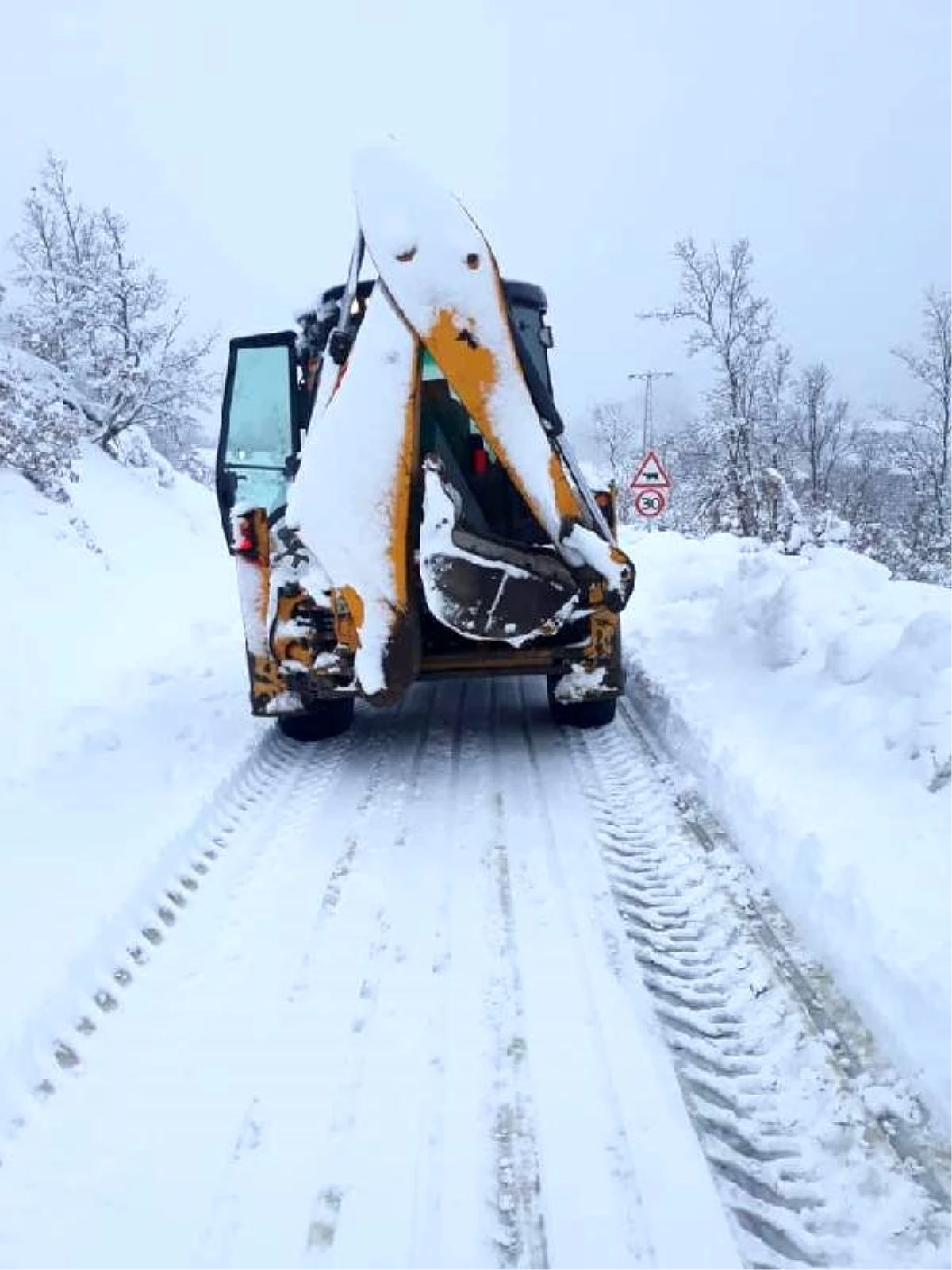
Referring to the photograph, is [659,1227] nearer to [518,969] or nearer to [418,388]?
[518,969]

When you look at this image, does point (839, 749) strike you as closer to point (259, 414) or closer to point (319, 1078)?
point (319, 1078)

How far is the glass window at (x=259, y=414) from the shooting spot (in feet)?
20.9

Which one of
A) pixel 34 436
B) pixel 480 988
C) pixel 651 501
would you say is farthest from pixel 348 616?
pixel 34 436

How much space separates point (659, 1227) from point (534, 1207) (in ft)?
0.96

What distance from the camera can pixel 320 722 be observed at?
608cm

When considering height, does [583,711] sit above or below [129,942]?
above

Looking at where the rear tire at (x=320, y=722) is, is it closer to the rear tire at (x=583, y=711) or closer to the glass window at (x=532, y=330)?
the rear tire at (x=583, y=711)

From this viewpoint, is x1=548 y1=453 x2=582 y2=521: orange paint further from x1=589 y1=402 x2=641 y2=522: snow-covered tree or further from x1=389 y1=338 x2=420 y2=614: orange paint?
x1=589 y1=402 x2=641 y2=522: snow-covered tree

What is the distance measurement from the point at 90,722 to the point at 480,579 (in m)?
3.35

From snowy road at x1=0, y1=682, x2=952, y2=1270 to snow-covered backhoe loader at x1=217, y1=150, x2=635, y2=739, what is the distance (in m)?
1.33

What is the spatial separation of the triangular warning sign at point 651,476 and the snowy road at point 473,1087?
35.0 feet

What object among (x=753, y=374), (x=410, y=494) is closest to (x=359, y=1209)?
(x=410, y=494)

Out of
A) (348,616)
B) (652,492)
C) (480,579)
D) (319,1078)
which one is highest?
(652,492)

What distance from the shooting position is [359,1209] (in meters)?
2.20
